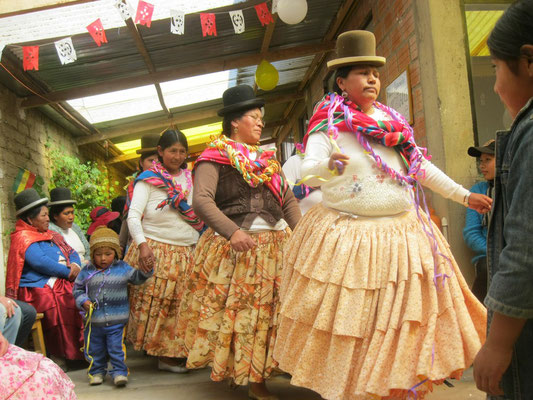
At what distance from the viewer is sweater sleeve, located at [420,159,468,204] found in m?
2.75

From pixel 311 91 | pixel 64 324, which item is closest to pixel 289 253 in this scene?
pixel 64 324

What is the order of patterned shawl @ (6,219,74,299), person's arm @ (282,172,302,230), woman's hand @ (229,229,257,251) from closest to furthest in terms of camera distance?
woman's hand @ (229,229,257,251) → person's arm @ (282,172,302,230) → patterned shawl @ (6,219,74,299)

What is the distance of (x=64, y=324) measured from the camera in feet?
16.5

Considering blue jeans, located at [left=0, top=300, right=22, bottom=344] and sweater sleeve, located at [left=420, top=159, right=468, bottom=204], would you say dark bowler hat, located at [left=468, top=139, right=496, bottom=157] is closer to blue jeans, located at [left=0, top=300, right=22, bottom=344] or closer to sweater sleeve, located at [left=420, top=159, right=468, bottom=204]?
Result: sweater sleeve, located at [left=420, top=159, right=468, bottom=204]

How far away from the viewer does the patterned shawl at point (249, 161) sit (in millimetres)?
3346

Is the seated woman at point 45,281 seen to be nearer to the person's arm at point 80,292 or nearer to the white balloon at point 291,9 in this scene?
the person's arm at point 80,292

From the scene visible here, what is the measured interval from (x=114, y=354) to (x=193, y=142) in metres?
10.8

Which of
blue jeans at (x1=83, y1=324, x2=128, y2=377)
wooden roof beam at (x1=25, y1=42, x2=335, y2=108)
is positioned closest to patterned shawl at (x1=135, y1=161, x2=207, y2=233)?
blue jeans at (x1=83, y1=324, x2=128, y2=377)

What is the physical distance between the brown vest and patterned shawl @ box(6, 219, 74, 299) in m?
2.54

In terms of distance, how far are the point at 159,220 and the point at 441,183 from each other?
8.23ft

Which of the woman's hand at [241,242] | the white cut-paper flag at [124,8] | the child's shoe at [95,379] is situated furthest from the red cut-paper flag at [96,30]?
the woman's hand at [241,242]

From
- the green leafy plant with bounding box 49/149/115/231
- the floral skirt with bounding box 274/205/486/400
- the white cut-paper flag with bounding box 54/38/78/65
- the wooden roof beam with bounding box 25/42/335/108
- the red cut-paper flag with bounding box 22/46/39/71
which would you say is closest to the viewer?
the floral skirt with bounding box 274/205/486/400

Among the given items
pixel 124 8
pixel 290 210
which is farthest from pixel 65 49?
pixel 290 210

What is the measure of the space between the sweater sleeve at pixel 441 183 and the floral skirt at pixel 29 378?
6.86ft
